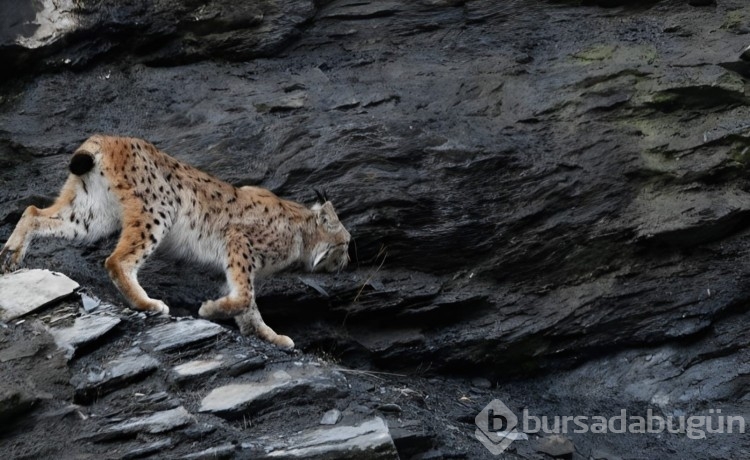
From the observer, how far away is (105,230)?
882cm

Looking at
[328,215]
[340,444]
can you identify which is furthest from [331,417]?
[328,215]

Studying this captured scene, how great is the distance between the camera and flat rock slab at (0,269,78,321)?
7762 mm

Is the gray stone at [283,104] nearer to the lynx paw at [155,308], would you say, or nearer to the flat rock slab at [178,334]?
the lynx paw at [155,308]

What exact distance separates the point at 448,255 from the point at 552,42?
3160mm

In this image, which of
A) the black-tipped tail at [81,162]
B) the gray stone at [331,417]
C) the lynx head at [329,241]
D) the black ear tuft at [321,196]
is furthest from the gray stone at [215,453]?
the black ear tuft at [321,196]

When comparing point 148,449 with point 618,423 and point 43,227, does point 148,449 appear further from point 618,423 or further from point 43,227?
point 618,423

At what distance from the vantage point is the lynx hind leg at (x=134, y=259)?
8203 millimetres

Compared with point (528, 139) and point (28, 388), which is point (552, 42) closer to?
point (528, 139)

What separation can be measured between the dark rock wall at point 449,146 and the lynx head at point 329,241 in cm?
15

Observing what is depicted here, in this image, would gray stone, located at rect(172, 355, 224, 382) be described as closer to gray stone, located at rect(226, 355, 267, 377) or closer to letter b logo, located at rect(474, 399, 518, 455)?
gray stone, located at rect(226, 355, 267, 377)

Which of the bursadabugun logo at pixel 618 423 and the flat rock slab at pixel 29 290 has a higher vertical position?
the flat rock slab at pixel 29 290

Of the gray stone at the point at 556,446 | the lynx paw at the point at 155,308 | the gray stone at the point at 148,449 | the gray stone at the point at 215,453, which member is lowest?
the gray stone at the point at 556,446

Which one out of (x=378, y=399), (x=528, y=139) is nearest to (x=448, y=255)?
(x=528, y=139)

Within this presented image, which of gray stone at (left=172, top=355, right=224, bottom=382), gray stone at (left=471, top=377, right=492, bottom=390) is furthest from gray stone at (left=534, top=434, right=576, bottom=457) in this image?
gray stone at (left=172, top=355, right=224, bottom=382)
